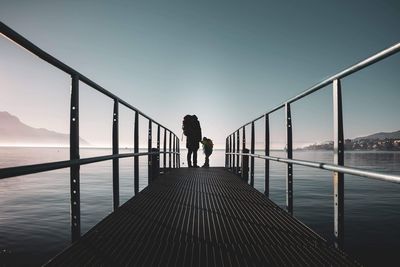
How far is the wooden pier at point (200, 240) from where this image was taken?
2.15 metres

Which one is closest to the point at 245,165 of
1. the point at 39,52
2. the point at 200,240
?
the point at 200,240

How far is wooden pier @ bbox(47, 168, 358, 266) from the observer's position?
215 centimetres

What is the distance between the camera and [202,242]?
2.54 meters

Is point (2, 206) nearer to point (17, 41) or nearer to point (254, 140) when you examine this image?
point (254, 140)

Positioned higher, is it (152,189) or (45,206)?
(152,189)

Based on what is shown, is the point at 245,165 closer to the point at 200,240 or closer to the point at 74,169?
the point at 200,240

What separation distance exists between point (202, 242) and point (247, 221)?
0.85 m

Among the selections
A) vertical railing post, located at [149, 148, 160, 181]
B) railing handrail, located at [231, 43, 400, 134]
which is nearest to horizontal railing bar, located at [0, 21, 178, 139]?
railing handrail, located at [231, 43, 400, 134]

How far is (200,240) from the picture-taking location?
259cm

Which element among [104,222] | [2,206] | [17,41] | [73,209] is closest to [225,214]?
[104,222]

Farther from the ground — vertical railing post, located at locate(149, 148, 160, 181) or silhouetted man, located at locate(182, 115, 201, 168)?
silhouetted man, located at locate(182, 115, 201, 168)

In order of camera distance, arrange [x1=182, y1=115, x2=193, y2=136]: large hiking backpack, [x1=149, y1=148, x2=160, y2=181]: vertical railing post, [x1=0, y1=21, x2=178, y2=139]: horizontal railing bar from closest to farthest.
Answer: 1. [x1=0, y1=21, x2=178, y2=139]: horizontal railing bar
2. [x1=149, y1=148, x2=160, y2=181]: vertical railing post
3. [x1=182, y1=115, x2=193, y2=136]: large hiking backpack

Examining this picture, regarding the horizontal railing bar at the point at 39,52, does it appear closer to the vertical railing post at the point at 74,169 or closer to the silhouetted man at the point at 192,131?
the vertical railing post at the point at 74,169

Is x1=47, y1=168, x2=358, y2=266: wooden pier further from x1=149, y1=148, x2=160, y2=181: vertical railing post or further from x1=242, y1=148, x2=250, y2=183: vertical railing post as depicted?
x1=242, y1=148, x2=250, y2=183: vertical railing post
